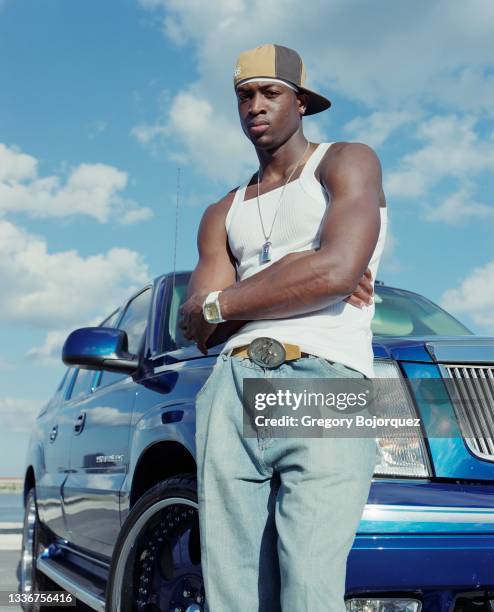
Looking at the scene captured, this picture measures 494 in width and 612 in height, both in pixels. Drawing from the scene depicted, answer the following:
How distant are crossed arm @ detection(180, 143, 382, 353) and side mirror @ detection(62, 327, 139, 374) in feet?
6.05

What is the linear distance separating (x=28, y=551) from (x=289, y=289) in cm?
507

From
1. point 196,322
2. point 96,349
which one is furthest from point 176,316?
point 196,322

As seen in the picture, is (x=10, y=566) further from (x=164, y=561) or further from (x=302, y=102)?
(x=302, y=102)

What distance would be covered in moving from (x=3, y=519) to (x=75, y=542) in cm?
746

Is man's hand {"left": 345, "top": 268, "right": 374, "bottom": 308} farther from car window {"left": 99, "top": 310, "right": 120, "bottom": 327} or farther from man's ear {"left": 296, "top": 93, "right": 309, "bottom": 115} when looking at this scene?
car window {"left": 99, "top": 310, "right": 120, "bottom": 327}

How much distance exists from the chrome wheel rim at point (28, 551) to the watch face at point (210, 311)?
464 cm

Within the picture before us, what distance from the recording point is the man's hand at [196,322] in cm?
250

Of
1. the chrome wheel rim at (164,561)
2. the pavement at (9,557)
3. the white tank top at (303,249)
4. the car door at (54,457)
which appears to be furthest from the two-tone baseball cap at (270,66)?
the pavement at (9,557)

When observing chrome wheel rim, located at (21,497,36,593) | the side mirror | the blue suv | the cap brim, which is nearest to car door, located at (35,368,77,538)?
the blue suv

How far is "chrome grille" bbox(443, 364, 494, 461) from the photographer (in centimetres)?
298

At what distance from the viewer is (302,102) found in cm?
257

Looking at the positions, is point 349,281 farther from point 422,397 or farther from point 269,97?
point 422,397

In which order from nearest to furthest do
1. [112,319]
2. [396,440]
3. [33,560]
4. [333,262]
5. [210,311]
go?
[333,262]
[210,311]
[396,440]
[112,319]
[33,560]

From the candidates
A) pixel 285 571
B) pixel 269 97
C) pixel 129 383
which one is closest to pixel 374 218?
pixel 269 97
